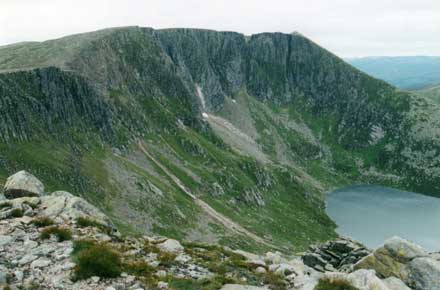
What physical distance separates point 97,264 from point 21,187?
17532mm

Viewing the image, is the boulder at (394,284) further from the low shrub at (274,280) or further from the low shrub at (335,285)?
the low shrub at (274,280)

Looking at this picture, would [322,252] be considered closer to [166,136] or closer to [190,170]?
[190,170]

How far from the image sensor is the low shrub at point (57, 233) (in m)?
21.3

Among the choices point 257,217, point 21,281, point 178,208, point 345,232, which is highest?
point 21,281

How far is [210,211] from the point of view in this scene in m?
160

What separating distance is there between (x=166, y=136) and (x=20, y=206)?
172758 millimetres

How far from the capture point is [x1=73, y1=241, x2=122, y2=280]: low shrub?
17406 mm

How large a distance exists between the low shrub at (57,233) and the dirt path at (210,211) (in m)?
133

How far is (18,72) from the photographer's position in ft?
457

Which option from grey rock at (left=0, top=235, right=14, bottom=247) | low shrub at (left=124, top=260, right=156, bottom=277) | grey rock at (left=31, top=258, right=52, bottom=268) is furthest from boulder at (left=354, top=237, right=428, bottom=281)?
grey rock at (left=0, top=235, right=14, bottom=247)

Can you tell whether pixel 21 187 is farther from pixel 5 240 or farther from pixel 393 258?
pixel 393 258

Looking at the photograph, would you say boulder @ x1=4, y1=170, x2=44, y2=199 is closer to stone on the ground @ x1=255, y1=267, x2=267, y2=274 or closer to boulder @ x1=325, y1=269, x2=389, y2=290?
stone on the ground @ x1=255, y1=267, x2=267, y2=274

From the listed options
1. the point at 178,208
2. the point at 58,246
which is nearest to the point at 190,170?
the point at 178,208

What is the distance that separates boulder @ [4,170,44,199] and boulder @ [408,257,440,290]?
27.8 m
